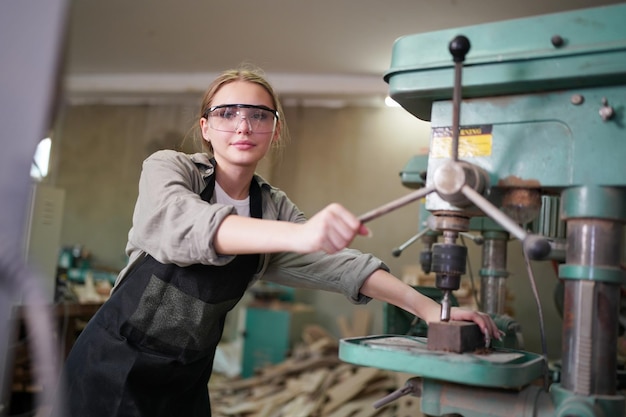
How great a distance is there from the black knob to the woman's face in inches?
20.7

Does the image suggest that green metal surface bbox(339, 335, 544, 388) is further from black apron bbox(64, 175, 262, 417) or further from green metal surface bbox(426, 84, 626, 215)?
black apron bbox(64, 175, 262, 417)

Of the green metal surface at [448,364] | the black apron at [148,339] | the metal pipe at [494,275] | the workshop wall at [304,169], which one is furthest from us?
the workshop wall at [304,169]

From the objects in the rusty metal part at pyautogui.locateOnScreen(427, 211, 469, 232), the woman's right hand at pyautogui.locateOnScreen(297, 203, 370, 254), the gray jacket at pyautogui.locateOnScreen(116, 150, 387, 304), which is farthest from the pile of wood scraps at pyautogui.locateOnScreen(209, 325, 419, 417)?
the woman's right hand at pyautogui.locateOnScreen(297, 203, 370, 254)

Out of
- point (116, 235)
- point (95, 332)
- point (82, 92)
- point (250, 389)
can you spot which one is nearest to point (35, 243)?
point (250, 389)

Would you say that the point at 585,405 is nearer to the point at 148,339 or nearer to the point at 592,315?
the point at 592,315

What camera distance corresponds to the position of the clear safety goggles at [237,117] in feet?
4.19

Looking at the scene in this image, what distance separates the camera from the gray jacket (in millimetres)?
936

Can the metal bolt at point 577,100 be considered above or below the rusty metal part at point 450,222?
above

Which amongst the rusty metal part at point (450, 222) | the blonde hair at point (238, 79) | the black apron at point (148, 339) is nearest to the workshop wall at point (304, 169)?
the blonde hair at point (238, 79)

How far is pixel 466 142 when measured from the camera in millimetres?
972

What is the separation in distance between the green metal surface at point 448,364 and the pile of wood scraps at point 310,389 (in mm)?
1985

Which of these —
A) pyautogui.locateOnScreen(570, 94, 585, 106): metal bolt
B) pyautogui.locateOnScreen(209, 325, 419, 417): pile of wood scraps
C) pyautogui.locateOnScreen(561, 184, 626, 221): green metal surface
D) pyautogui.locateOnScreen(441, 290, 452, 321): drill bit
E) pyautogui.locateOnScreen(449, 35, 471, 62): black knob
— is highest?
pyautogui.locateOnScreen(449, 35, 471, 62): black knob

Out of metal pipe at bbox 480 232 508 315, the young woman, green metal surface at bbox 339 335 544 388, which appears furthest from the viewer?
metal pipe at bbox 480 232 508 315

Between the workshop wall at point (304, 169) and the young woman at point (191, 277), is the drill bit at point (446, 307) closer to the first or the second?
the young woman at point (191, 277)
